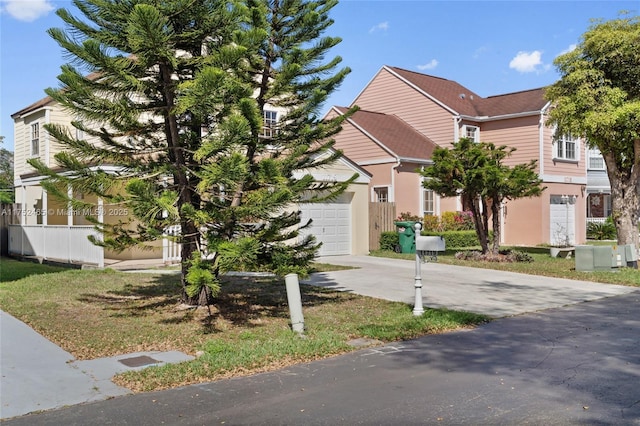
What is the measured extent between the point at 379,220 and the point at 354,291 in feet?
30.5

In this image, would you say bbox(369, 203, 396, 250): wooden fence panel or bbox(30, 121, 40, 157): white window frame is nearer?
bbox(30, 121, 40, 157): white window frame

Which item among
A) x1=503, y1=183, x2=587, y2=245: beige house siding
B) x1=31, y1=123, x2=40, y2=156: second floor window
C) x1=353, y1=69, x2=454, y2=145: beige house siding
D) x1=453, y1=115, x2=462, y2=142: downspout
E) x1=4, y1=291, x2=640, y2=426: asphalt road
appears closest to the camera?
x1=4, y1=291, x2=640, y2=426: asphalt road

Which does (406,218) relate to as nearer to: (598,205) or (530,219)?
(530,219)

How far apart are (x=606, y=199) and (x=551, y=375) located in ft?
105

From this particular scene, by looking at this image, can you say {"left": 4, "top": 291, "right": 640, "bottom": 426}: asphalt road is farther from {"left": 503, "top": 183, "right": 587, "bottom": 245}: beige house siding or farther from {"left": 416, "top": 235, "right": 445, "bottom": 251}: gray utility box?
{"left": 503, "top": 183, "right": 587, "bottom": 245}: beige house siding

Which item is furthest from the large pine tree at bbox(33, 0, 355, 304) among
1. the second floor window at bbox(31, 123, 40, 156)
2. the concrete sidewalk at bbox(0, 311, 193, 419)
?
the second floor window at bbox(31, 123, 40, 156)

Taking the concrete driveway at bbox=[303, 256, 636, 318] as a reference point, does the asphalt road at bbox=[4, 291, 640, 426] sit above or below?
below

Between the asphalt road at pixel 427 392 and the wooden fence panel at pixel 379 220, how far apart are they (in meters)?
12.9

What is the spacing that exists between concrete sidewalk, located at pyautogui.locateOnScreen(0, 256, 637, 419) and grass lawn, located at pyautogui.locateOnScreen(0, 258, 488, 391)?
0.94 ft

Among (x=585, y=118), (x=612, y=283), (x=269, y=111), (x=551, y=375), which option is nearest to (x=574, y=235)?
(x=585, y=118)

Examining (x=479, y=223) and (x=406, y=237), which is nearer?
(x=479, y=223)

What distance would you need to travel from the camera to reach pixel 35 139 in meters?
19.1

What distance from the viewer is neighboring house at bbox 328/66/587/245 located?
75.0 feet

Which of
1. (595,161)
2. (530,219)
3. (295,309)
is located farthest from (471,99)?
(295,309)
